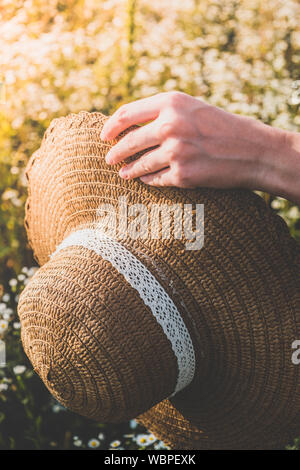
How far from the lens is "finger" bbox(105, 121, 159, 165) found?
2.51ft

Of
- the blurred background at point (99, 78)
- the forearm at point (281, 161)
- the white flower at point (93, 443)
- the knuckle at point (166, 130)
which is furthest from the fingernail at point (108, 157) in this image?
the white flower at point (93, 443)

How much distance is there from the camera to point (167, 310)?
787 mm

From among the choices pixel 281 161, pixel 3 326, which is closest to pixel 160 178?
pixel 281 161

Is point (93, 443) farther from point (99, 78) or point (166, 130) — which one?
point (99, 78)

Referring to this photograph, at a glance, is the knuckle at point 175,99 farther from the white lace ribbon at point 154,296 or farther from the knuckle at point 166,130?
the white lace ribbon at point 154,296

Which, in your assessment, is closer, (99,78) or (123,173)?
(123,173)

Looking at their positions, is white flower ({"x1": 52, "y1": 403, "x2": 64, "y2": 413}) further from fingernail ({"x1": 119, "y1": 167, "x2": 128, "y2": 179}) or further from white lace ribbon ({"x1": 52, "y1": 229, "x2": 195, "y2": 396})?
fingernail ({"x1": 119, "y1": 167, "x2": 128, "y2": 179})

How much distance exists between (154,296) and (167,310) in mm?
33

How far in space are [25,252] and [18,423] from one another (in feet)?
2.22

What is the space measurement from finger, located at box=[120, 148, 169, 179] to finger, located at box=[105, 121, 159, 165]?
0.05ft

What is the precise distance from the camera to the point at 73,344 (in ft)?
2.54

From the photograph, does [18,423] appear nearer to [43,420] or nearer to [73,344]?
[43,420]

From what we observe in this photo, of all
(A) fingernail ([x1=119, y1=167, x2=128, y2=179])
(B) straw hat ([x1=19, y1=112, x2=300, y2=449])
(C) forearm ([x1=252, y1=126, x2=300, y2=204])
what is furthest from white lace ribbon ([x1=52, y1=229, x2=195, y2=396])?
(C) forearm ([x1=252, y1=126, x2=300, y2=204])
